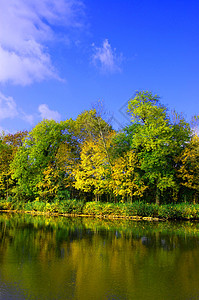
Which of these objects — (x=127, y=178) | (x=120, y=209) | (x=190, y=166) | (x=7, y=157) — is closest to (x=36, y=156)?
(x=7, y=157)

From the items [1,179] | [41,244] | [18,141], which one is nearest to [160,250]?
[41,244]

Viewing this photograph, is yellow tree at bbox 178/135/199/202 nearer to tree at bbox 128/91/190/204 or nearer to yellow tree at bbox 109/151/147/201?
tree at bbox 128/91/190/204

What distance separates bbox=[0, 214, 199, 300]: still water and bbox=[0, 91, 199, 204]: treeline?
47.9 feet

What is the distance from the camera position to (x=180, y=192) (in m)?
32.7

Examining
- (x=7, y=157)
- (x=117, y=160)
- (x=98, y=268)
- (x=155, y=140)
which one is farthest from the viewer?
(x=7, y=157)

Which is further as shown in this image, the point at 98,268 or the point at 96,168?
the point at 96,168

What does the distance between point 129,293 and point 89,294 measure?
3.25ft

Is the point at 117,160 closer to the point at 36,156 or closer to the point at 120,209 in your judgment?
the point at 120,209

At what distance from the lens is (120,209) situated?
2869cm

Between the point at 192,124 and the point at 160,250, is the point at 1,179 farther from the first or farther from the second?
the point at 160,250

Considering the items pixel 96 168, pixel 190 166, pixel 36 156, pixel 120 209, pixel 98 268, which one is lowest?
pixel 98 268

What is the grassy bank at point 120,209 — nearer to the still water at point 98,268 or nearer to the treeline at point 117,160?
the treeline at point 117,160

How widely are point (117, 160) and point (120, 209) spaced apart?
18.6 ft

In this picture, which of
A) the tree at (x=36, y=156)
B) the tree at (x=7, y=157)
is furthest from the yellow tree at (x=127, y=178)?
the tree at (x=7, y=157)
